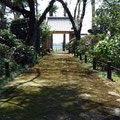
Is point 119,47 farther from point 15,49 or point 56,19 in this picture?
point 56,19

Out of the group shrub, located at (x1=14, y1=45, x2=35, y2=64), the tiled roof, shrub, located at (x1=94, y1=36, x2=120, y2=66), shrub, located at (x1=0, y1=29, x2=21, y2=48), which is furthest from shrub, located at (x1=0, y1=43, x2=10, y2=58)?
the tiled roof

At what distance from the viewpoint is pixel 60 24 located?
3606 cm

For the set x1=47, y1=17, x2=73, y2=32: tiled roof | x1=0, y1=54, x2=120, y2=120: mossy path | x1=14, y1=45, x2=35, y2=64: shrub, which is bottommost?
x1=0, y1=54, x2=120, y2=120: mossy path

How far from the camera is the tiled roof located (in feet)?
108

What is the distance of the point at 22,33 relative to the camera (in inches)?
778

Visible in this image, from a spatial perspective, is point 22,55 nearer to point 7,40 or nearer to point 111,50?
point 7,40

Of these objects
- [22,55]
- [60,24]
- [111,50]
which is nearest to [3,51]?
[22,55]

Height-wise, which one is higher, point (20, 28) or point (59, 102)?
point (20, 28)

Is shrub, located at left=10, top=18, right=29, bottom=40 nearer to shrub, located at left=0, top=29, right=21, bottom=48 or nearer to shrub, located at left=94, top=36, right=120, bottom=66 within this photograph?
shrub, located at left=0, top=29, right=21, bottom=48

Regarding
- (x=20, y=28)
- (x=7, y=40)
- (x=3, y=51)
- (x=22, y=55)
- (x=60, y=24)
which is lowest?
(x=22, y=55)

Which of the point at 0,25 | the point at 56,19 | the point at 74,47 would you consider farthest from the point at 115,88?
the point at 56,19

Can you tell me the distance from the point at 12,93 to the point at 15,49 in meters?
6.76

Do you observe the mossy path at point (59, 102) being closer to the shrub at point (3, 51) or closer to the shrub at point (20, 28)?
the shrub at point (3, 51)

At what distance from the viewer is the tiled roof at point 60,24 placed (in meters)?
32.8
